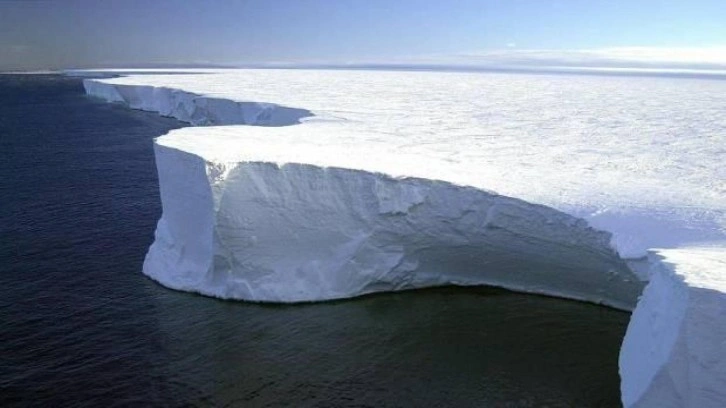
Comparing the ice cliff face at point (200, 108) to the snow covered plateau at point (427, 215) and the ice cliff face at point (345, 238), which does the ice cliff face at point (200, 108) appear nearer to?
the snow covered plateau at point (427, 215)

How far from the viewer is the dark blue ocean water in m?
7.85

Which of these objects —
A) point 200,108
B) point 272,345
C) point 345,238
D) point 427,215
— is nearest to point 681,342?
point 427,215

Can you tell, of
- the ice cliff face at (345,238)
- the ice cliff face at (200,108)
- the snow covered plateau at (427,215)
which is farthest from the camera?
the ice cliff face at (200,108)

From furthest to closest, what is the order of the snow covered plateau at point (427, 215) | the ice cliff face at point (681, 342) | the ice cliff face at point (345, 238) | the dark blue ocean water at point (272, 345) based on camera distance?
the ice cliff face at point (345, 238)
the snow covered plateau at point (427, 215)
the dark blue ocean water at point (272, 345)
the ice cliff face at point (681, 342)

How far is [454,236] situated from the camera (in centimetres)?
1023

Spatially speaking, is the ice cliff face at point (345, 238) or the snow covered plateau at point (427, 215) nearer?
the snow covered plateau at point (427, 215)

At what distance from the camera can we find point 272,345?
9023 millimetres

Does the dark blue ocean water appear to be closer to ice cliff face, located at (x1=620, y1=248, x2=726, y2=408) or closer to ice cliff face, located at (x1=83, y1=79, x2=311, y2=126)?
ice cliff face, located at (x1=620, y1=248, x2=726, y2=408)

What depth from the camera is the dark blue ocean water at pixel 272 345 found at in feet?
25.7

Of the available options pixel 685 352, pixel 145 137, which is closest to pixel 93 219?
pixel 685 352

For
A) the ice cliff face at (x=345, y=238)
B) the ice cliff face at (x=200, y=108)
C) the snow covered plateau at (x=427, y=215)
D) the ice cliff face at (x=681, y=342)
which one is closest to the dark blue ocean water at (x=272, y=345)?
the ice cliff face at (x=345, y=238)

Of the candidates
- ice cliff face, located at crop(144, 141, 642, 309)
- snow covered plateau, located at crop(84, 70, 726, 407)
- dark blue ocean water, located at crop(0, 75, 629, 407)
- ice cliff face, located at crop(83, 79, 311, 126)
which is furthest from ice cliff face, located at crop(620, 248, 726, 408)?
ice cliff face, located at crop(83, 79, 311, 126)

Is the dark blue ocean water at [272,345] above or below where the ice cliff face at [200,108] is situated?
below

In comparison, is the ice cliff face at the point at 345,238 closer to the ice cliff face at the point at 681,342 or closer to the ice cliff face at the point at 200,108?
the ice cliff face at the point at 681,342
